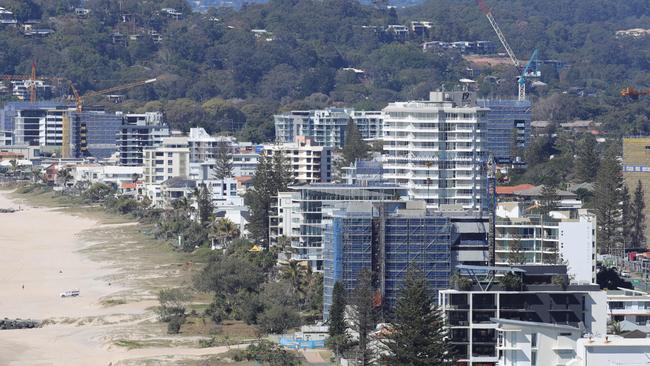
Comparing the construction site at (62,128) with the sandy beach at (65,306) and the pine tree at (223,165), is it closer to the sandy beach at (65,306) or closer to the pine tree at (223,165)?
the pine tree at (223,165)

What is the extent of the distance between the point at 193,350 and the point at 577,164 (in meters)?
55.3

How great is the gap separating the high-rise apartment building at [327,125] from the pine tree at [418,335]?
8825 cm

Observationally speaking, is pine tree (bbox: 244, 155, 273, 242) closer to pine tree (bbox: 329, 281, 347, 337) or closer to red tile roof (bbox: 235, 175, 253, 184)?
red tile roof (bbox: 235, 175, 253, 184)

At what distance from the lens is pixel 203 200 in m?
85.4

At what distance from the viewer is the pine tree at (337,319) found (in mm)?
50347

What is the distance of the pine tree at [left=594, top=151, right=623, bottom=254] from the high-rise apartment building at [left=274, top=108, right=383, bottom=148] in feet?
170

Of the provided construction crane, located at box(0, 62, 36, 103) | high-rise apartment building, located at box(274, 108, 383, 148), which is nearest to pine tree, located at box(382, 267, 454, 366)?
high-rise apartment building, located at box(274, 108, 383, 148)

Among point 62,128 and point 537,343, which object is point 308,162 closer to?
point 62,128

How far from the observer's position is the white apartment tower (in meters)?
70.6

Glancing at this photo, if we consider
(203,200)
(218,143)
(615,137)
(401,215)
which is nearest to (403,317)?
(401,215)

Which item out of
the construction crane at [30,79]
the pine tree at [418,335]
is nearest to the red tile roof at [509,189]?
the pine tree at [418,335]

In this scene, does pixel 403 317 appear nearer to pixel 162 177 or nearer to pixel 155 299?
pixel 155 299

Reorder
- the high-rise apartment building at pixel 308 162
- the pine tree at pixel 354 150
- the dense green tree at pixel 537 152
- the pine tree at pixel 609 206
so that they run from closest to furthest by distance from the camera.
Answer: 1. the pine tree at pixel 609 206
2. the high-rise apartment building at pixel 308 162
3. the pine tree at pixel 354 150
4. the dense green tree at pixel 537 152

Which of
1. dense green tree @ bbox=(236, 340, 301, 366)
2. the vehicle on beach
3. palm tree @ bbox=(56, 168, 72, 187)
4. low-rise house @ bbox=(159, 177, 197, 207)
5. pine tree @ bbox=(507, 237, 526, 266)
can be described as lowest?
dense green tree @ bbox=(236, 340, 301, 366)
